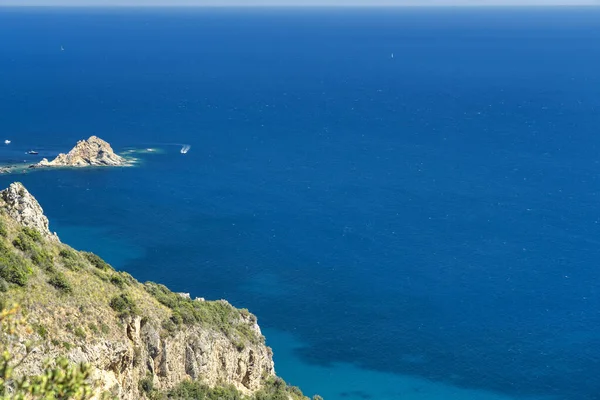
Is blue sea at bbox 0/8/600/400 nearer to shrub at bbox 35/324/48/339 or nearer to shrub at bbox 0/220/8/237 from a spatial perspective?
shrub at bbox 0/220/8/237

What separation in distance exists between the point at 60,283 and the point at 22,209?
1009cm

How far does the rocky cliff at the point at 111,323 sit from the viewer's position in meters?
28.4

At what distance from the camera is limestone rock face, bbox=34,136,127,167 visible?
120312 millimetres

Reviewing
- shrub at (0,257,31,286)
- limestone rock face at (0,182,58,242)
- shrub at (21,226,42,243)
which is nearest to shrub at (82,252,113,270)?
limestone rock face at (0,182,58,242)

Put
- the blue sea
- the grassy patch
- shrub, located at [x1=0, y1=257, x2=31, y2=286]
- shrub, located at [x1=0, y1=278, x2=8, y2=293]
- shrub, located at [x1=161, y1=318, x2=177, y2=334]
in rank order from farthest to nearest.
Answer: the blue sea → the grassy patch → shrub, located at [x1=161, y1=318, x2=177, y2=334] → shrub, located at [x1=0, y1=257, x2=31, y2=286] → shrub, located at [x1=0, y1=278, x2=8, y2=293]

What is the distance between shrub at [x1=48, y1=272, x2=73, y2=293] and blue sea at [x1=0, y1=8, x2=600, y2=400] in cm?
3363

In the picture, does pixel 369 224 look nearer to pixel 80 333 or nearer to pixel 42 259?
pixel 42 259

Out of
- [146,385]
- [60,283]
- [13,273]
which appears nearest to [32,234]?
[60,283]

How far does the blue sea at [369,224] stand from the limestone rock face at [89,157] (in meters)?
3.30

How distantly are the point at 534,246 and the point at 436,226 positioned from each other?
40.3 ft

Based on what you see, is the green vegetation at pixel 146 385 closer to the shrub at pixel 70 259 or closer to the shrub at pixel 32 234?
the shrub at pixel 70 259

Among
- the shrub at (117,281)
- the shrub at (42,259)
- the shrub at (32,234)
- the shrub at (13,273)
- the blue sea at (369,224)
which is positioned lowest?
the shrub at (13,273)

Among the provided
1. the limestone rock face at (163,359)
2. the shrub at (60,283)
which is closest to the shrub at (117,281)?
the limestone rock face at (163,359)

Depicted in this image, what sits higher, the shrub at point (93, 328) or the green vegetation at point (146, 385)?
the shrub at point (93, 328)
